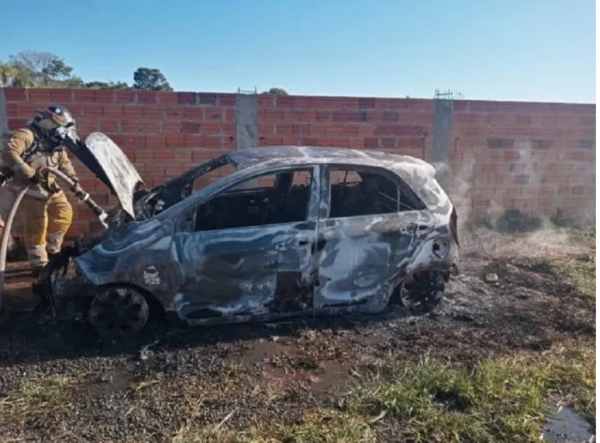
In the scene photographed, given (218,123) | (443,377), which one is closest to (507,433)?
(443,377)

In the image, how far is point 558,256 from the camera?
279 inches

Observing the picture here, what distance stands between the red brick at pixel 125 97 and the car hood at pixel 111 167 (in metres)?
1.76

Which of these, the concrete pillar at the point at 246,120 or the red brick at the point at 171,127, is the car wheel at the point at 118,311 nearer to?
the red brick at the point at 171,127

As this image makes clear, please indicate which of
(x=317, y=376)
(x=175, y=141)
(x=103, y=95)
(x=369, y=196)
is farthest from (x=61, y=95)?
(x=317, y=376)

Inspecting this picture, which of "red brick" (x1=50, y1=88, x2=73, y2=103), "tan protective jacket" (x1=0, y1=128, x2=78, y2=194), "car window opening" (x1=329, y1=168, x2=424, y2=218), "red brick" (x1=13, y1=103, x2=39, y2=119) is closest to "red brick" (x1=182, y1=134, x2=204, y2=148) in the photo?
"red brick" (x1=50, y1=88, x2=73, y2=103)

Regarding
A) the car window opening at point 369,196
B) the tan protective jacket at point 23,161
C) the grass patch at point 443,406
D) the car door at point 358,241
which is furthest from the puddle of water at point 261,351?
the tan protective jacket at point 23,161

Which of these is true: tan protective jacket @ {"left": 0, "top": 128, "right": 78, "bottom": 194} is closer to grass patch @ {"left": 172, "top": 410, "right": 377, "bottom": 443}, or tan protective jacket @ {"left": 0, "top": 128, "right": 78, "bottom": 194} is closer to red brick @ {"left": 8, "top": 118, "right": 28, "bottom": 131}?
red brick @ {"left": 8, "top": 118, "right": 28, "bottom": 131}

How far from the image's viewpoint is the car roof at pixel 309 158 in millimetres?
4414

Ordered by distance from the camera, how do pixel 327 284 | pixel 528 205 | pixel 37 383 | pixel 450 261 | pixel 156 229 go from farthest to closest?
pixel 528 205 → pixel 450 261 → pixel 327 284 → pixel 156 229 → pixel 37 383

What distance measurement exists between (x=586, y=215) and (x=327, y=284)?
6.94 meters

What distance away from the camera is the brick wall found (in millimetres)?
6746

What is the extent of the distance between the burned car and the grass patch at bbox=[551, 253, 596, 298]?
6.48ft

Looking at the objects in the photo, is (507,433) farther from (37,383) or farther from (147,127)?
(147,127)

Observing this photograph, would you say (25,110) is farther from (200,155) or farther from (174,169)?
(200,155)
